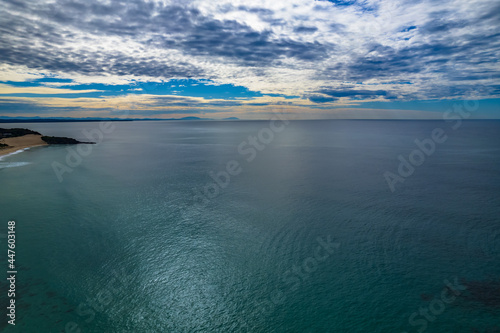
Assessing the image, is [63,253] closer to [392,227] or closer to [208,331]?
[208,331]

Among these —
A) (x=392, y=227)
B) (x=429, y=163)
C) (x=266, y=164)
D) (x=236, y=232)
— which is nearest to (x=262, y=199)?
(x=236, y=232)

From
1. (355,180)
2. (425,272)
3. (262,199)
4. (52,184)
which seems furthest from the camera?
(355,180)

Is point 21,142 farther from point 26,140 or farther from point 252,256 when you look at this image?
point 252,256

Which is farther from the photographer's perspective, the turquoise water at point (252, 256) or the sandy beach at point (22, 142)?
the sandy beach at point (22, 142)

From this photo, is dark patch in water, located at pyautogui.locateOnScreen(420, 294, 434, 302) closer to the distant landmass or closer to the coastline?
the coastline

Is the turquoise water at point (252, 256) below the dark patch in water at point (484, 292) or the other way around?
below

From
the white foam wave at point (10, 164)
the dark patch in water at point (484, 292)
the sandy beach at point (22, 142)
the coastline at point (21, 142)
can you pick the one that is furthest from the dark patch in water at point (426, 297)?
the sandy beach at point (22, 142)

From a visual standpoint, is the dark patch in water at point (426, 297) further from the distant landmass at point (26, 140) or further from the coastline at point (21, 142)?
the distant landmass at point (26, 140)
